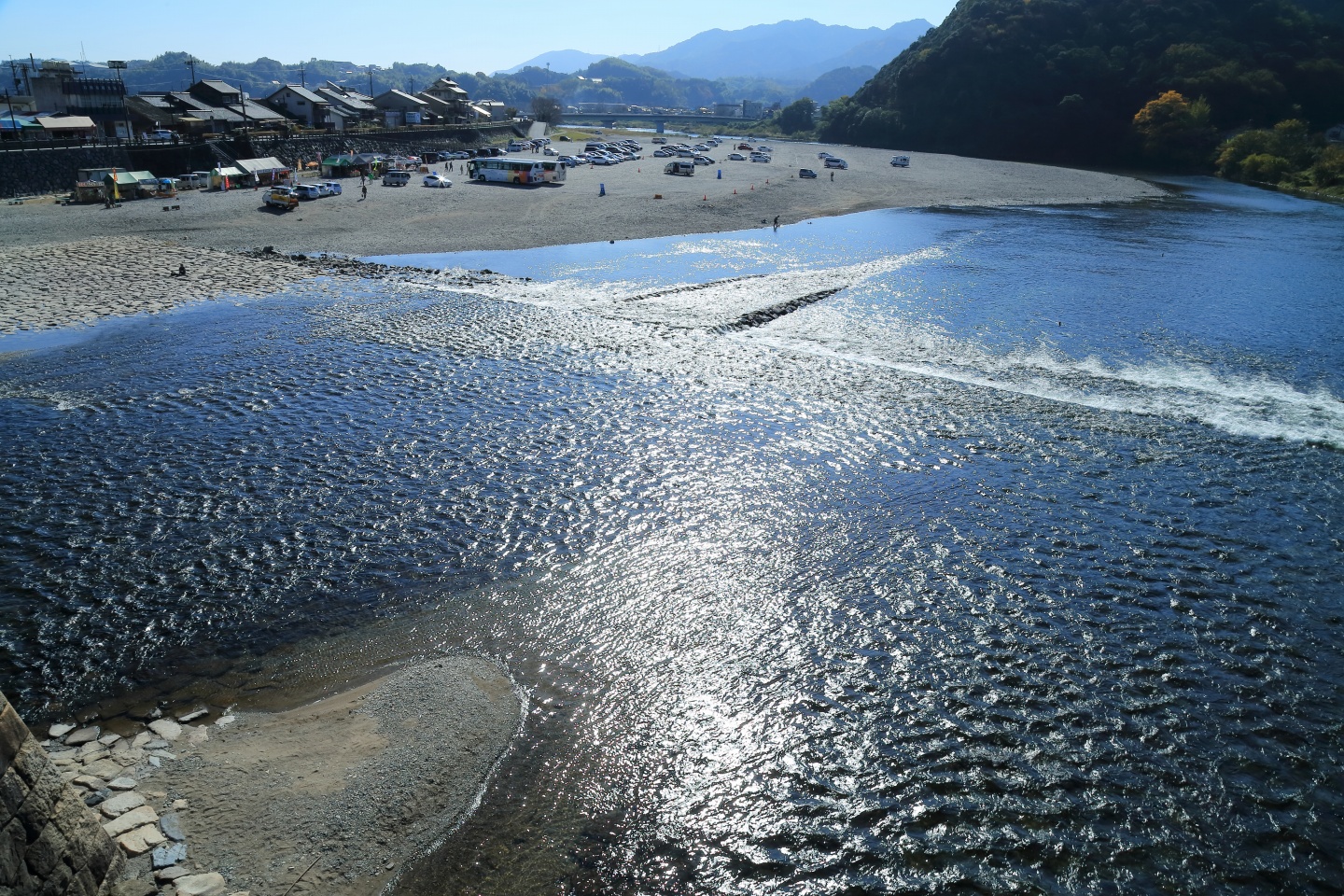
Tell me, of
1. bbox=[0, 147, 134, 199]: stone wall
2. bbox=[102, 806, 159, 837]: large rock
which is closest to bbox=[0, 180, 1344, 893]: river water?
bbox=[102, 806, 159, 837]: large rock

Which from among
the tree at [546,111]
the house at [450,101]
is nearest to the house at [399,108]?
the house at [450,101]

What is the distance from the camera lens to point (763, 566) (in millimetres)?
13664

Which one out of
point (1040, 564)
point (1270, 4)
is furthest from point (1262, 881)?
point (1270, 4)

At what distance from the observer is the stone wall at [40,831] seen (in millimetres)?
5898

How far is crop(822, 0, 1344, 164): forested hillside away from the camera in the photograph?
91.6m

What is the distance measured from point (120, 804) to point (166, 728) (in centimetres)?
Result: 147

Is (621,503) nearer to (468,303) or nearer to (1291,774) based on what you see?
(1291,774)

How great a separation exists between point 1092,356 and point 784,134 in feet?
495

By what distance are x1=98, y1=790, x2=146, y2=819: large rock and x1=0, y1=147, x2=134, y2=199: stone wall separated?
53.2 meters

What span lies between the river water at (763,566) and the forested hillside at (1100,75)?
85014 mm

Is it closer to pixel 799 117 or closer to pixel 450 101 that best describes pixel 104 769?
pixel 450 101

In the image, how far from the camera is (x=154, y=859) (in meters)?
7.47

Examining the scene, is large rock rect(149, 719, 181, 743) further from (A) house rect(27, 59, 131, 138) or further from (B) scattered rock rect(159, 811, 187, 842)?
(A) house rect(27, 59, 131, 138)

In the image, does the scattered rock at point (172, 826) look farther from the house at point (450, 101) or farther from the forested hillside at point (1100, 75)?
the forested hillside at point (1100, 75)
